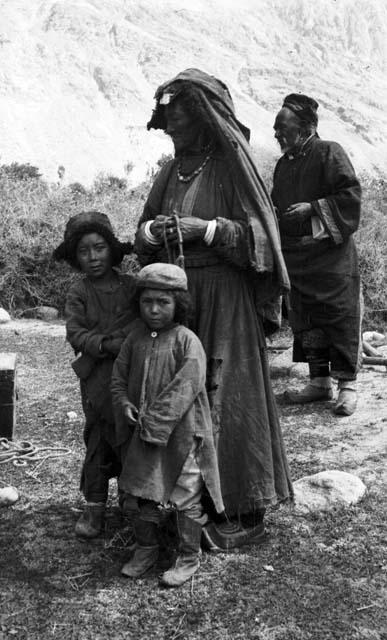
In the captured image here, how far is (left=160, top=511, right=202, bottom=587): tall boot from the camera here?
2.92 m

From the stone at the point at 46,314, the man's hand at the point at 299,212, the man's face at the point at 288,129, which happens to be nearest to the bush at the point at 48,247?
the stone at the point at 46,314

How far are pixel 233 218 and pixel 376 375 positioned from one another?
412 cm

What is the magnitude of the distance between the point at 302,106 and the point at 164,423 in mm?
3271

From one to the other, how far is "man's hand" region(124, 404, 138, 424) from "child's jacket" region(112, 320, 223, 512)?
2cm

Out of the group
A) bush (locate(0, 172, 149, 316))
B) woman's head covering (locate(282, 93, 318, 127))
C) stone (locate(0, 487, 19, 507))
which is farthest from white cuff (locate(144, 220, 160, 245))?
bush (locate(0, 172, 149, 316))

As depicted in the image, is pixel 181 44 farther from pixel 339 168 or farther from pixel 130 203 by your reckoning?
pixel 339 168

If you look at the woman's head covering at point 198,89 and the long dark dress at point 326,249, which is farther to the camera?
the long dark dress at point 326,249

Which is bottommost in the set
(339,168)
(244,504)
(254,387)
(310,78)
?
(244,504)

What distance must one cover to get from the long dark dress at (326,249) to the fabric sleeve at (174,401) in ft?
8.74

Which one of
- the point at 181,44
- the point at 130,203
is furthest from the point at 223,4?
the point at 130,203

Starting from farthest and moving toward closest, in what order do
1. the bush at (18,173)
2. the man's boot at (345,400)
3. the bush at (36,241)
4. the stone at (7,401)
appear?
the bush at (18,173) → the bush at (36,241) → the man's boot at (345,400) → the stone at (7,401)

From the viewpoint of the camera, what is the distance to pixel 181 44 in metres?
85.1

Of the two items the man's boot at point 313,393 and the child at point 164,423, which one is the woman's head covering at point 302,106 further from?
the child at point 164,423

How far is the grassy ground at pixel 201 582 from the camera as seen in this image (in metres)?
2.65
